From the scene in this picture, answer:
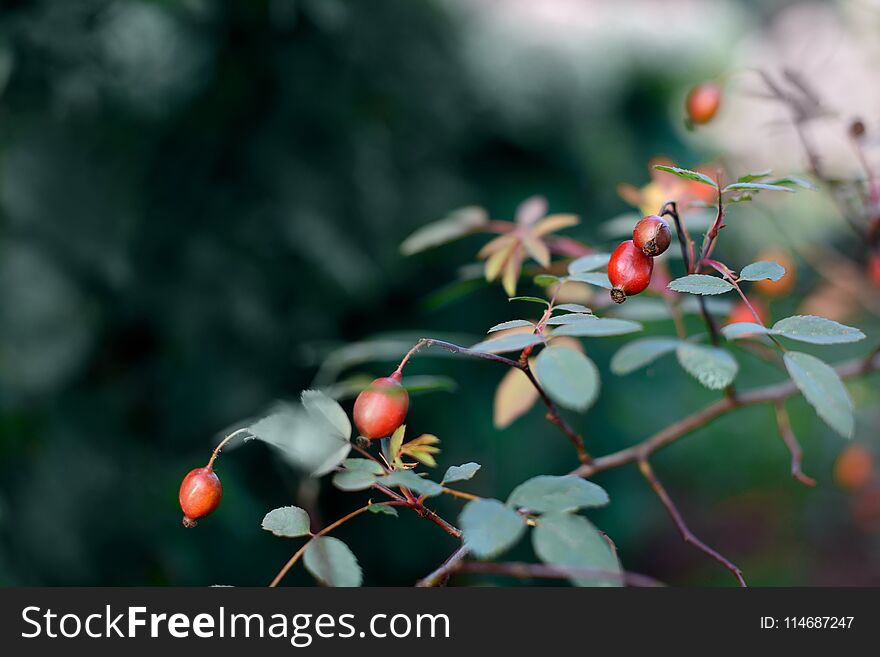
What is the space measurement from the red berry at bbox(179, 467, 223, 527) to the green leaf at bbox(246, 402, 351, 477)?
7cm

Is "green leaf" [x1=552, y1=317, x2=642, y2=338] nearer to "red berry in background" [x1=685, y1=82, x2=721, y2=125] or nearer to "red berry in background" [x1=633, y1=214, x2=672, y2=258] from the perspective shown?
"red berry in background" [x1=633, y1=214, x2=672, y2=258]

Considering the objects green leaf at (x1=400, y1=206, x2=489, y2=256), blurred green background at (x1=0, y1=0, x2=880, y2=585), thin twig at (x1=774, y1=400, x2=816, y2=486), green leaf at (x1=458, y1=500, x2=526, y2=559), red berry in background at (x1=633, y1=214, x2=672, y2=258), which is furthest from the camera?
blurred green background at (x1=0, y1=0, x2=880, y2=585)

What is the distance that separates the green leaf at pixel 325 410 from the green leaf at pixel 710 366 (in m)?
0.17

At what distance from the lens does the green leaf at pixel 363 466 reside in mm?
349

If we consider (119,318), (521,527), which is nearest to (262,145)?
(119,318)

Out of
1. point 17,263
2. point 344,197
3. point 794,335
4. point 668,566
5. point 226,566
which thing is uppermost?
point 344,197

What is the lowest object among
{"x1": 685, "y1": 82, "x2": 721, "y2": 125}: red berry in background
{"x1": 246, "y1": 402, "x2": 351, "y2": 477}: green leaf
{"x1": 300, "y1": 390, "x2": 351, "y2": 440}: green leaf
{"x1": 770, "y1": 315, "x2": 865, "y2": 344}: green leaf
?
{"x1": 246, "y1": 402, "x2": 351, "y2": 477}: green leaf

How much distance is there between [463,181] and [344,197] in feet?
0.93

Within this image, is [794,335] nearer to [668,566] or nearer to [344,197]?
[344,197]

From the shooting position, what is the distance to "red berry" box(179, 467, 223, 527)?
1.30 feet

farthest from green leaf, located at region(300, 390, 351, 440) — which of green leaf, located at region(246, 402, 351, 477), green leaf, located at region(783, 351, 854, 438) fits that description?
green leaf, located at region(783, 351, 854, 438)

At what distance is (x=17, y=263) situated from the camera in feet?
3.16

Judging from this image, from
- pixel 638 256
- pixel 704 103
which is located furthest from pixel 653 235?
pixel 704 103

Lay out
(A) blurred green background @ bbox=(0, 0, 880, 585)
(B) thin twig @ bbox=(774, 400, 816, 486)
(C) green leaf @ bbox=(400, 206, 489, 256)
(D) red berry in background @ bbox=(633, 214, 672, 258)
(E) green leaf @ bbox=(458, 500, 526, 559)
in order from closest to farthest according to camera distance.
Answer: (E) green leaf @ bbox=(458, 500, 526, 559)
(D) red berry in background @ bbox=(633, 214, 672, 258)
(B) thin twig @ bbox=(774, 400, 816, 486)
(C) green leaf @ bbox=(400, 206, 489, 256)
(A) blurred green background @ bbox=(0, 0, 880, 585)
